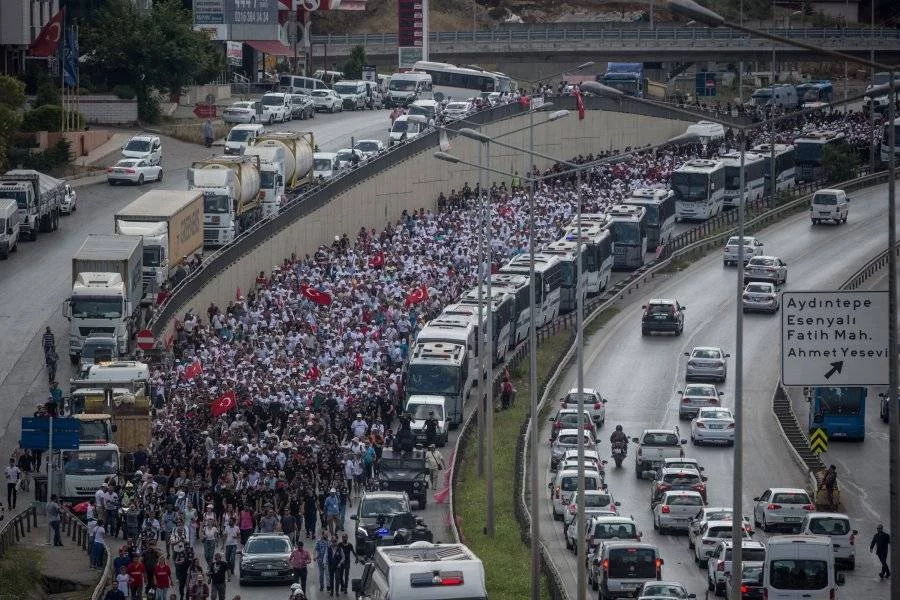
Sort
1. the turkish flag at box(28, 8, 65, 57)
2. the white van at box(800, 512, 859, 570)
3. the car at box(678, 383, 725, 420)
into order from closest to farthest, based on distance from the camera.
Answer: the white van at box(800, 512, 859, 570), the car at box(678, 383, 725, 420), the turkish flag at box(28, 8, 65, 57)

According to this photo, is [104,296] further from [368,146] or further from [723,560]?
[368,146]

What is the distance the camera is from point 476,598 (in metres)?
28.1

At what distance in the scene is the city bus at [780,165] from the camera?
93.1 metres

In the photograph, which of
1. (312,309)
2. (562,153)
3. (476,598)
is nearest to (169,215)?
(312,309)

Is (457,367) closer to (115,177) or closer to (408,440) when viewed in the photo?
(408,440)

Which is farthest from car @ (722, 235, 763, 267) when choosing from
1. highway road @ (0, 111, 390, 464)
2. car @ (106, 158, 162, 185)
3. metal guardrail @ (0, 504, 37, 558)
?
metal guardrail @ (0, 504, 37, 558)

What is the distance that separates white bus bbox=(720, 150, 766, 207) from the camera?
8862 cm

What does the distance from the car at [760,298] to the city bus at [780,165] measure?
22.2 metres

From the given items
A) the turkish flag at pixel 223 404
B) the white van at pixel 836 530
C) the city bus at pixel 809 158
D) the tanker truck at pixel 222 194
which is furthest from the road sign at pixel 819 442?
the city bus at pixel 809 158

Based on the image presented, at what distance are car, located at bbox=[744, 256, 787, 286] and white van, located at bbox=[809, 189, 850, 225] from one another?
47.3 ft

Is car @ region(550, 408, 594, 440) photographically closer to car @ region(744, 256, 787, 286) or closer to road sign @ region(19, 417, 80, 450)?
road sign @ region(19, 417, 80, 450)

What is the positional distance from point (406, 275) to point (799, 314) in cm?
3310

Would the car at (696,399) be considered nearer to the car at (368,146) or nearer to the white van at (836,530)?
the white van at (836,530)

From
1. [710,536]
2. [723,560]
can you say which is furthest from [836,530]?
[723,560]
